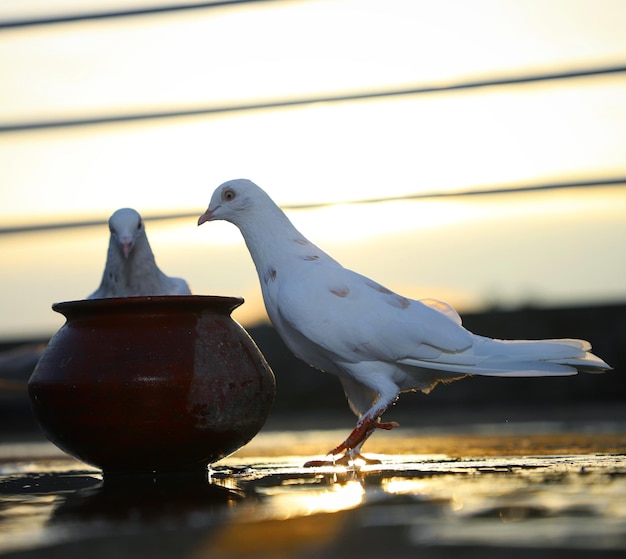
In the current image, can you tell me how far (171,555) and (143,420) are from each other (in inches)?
45.2

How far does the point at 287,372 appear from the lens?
298 inches

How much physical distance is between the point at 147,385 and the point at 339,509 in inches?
32.9

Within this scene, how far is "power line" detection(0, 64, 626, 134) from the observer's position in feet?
24.4

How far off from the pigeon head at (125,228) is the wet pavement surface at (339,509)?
3.11ft

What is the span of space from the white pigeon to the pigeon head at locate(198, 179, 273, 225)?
49cm

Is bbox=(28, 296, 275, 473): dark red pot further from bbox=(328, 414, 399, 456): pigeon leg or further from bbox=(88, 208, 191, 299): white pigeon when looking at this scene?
bbox=(88, 208, 191, 299): white pigeon

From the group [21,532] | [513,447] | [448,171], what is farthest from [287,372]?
[21,532]

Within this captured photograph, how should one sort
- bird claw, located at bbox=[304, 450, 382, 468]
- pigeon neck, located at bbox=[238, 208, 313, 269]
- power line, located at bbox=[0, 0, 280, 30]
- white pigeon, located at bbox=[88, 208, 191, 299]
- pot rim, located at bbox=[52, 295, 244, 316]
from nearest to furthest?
pot rim, located at bbox=[52, 295, 244, 316] → bird claw, located at bbox=[304, 450, 382, 468] → pigeon neck, located at bbox=[238, 208, 313, 269] → white pigeon, located at bbox=[88, 208, 191, 299] → power line, located at bbox=[0, 0, 280, 30]

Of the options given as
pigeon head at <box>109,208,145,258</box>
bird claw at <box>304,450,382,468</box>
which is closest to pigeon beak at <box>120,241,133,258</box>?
pigeon head at <box>109,208,145,258</box>

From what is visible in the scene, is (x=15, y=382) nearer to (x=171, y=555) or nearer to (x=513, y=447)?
(x=513, y=447)

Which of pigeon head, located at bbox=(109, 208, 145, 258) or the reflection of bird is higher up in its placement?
pigeon head, located at bbox=(109, 208, 145, 258)

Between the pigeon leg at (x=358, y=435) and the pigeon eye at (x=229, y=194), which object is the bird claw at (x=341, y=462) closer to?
the pigeon leg at (x=358, y=435)

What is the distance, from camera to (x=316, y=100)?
7723 millimetres

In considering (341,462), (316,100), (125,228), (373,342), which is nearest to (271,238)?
(373,342)
